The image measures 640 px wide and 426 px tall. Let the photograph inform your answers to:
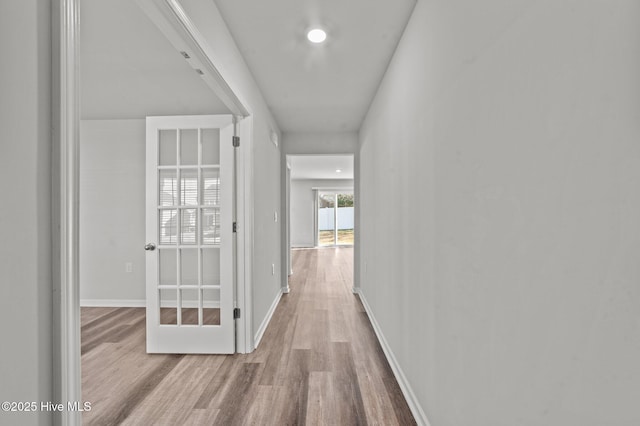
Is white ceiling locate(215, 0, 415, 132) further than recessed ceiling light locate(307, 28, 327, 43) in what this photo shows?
No

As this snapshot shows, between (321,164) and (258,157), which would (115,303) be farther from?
(321,164)

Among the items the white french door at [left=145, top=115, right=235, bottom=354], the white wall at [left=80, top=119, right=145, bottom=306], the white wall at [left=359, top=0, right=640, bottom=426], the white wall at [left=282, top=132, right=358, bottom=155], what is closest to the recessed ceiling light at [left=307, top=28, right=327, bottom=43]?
the white wall at [left=359, top=0, right=640, bottom=426]

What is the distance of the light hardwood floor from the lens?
1.89m

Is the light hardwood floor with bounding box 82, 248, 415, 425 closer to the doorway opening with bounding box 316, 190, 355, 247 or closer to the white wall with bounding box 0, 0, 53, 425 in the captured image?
the white wall with bounding box 0, 0, 53, 425

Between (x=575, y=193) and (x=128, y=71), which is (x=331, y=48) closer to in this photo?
(x=128, y=71)

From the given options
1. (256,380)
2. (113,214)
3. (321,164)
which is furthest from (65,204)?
(321,164)

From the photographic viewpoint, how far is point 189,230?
2768 mm

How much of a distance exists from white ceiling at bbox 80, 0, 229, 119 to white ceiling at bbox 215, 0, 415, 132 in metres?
0.53

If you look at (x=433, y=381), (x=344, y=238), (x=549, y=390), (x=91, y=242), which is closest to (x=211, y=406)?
(x=433, y=381)

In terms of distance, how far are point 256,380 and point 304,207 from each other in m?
8.81

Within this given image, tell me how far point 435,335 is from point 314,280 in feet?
13.8

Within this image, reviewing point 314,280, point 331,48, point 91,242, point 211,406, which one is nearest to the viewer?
point 211,406

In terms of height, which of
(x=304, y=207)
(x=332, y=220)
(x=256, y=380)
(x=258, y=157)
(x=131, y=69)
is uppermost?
(x=131, y=69)

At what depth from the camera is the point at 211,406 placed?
199cm
